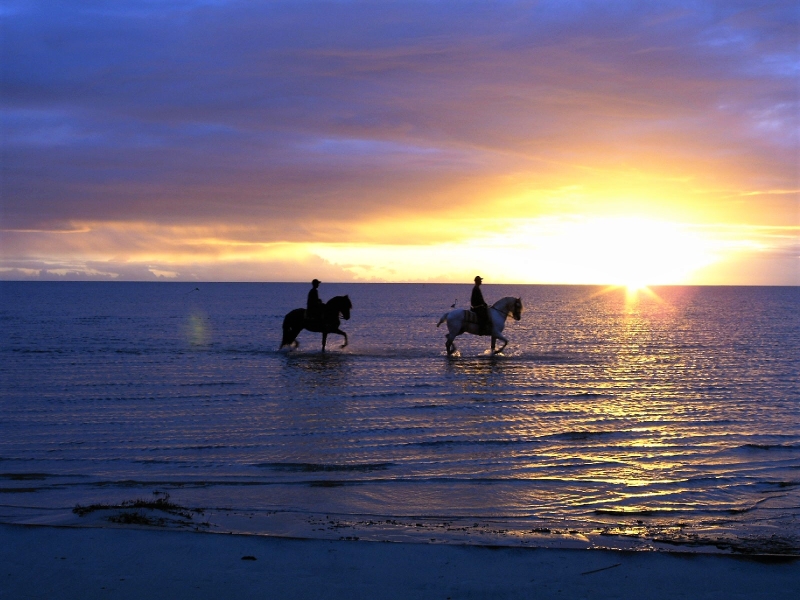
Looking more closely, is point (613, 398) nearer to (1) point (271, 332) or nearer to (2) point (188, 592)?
(2) point (188, 592)

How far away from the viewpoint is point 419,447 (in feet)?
40.1

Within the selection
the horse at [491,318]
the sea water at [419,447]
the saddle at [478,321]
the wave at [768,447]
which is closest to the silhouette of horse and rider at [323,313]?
the sea water at [419,447]

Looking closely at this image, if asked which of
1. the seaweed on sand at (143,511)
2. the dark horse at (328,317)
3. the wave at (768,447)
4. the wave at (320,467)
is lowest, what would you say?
the wave at (320,467)

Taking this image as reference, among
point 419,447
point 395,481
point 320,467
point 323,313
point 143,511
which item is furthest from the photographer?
point 323,313

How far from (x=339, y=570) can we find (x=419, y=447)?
6.11 m

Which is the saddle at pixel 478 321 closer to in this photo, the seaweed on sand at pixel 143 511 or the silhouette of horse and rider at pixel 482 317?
the silhouette of horse and rider at pixel 482 317

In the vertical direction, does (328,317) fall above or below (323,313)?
below

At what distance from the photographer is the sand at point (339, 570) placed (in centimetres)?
579

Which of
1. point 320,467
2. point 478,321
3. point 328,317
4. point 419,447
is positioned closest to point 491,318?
point 478,321

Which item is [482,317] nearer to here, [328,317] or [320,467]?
[328,317]

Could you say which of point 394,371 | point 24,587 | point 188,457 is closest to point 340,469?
point 188,457

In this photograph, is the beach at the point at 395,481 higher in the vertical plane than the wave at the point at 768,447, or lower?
lower

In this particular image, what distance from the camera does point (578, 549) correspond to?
6.70 m

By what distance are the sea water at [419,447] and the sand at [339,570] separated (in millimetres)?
664
